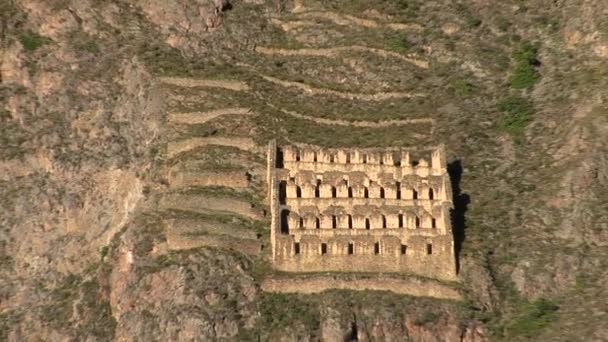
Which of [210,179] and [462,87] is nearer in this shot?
[210,179]

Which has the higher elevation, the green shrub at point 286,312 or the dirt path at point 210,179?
the dirt path at point 210,179

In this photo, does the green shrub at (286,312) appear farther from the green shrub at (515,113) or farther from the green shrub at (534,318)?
the green shrub at (515,113)

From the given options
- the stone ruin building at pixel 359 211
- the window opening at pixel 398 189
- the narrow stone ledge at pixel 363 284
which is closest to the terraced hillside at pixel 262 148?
the narrow stone ledge at pixel 363 284

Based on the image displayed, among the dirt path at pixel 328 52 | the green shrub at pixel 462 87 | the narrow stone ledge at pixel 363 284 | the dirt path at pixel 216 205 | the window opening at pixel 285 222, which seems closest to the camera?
the narrow stone ledge at pixel 363 284

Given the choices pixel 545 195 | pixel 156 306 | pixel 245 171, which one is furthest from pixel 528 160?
pixel 156 306

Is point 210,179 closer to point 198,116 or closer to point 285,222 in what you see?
point 285,222

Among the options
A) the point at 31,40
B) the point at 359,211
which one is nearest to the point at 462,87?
the point at 359,211
